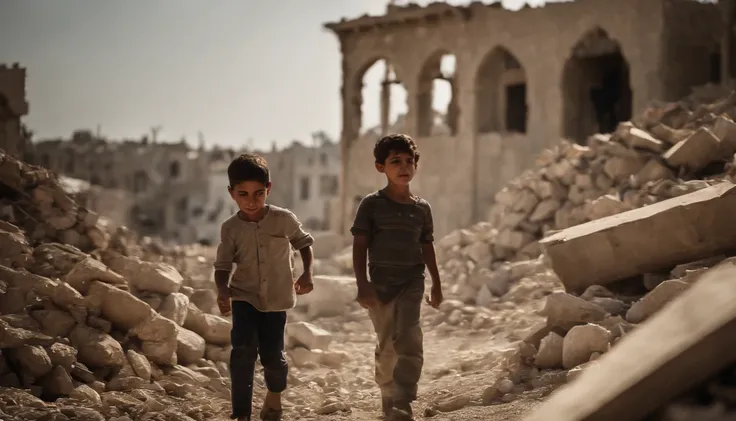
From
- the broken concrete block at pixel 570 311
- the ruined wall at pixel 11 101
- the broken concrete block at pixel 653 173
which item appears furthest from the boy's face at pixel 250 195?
the ruined wall at pixel 11 101

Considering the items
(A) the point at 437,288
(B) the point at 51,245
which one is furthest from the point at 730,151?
(B) the point at 51,245

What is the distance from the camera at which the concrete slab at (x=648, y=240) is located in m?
5.09

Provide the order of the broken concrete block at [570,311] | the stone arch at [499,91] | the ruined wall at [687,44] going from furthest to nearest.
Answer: the stone arch at [499,91]
the ruined wall at [687,44]
the broken concrete block at [570,311]

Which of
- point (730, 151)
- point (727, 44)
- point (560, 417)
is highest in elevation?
point (727, 44)

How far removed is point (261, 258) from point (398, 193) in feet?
2.52

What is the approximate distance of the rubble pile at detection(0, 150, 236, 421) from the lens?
13.9ft

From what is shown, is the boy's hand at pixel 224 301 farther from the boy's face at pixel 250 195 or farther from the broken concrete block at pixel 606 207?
the broken concrete block at pixel 606 207

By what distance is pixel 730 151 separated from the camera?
7312 millimetres

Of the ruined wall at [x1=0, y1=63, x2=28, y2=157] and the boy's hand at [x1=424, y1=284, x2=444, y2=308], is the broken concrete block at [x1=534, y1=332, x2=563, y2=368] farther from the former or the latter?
the ruined wall at [x1=0, y1=63, x2=28, y2=157]

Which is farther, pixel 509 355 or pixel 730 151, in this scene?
pixel 730 151

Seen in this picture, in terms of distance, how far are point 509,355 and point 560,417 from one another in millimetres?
2833

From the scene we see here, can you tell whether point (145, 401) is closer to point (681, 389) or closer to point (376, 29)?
point (681, 389)

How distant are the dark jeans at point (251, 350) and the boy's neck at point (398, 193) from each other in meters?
0.81

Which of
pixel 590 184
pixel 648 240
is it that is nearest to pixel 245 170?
pixel 648 240
